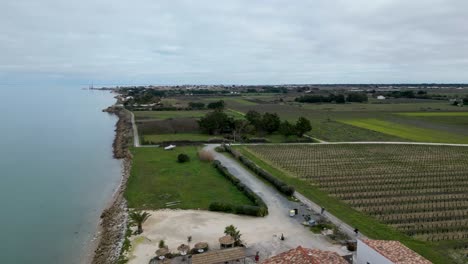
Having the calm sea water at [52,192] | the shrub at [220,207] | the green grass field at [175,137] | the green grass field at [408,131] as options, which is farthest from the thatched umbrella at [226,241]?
the green grass field at [408,131]

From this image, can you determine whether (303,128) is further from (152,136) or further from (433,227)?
(433,227)

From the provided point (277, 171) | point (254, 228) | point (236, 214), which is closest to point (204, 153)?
point (277, 171)

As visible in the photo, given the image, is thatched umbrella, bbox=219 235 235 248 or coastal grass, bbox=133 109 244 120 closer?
thatched umbrella, bbox=219 235 235 248

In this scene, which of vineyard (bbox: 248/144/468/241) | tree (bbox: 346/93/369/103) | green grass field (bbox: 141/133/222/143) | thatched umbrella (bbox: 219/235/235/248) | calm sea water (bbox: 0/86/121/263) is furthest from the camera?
tree (bbox: 346/93/369/103)

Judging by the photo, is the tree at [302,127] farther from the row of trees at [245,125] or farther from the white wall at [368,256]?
the white wall at [368,256]

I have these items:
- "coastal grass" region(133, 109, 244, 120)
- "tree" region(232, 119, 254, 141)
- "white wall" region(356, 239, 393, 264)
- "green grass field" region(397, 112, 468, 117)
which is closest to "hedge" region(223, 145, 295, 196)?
"white wall" region(356, 239, 393, 264)

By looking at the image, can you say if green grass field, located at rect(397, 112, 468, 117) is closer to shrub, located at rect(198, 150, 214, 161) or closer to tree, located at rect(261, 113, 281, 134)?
tree, located at rect(261, 113, 281, 134)

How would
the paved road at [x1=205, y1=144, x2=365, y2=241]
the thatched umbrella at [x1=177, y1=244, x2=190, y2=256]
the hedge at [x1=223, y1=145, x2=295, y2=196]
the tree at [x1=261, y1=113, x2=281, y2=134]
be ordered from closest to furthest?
the thatched umbrella at [x1=177, y1=244, x2=190, y2=256]
the paved road at [x1=205, y1=144, x2=365, y2=241]
the hedge at [x1=223, y1=145, x2=295, y2=196]
the tree at [x1=261, y1=113, x2=281, y2=134]
